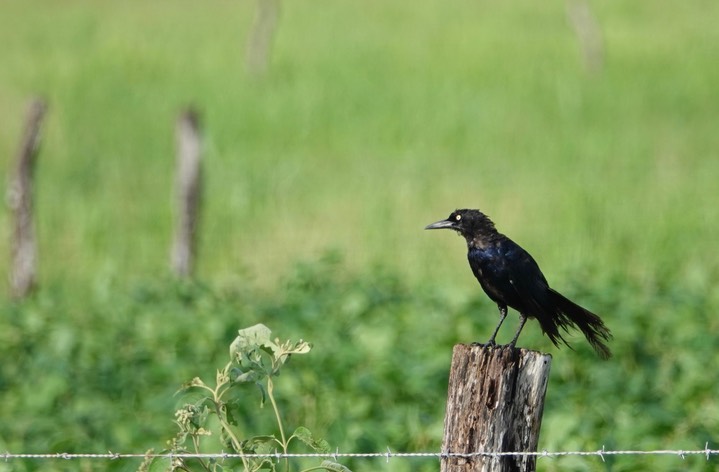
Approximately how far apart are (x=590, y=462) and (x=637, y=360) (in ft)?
10.3

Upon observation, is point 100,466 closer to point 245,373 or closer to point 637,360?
point 245,373

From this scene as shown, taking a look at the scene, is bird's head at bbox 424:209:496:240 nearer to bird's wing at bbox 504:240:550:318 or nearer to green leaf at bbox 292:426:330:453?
bird's wing at bbox 504:240:550:318

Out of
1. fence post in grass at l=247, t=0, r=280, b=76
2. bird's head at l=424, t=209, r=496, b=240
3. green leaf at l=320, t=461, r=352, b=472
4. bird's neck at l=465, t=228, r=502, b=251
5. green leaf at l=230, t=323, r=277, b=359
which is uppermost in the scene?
fence post in grass at l=247, t=0, r=280, b=76

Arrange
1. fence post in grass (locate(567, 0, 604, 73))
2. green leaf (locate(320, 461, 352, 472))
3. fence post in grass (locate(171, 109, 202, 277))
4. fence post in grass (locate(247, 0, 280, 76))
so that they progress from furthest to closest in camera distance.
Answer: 1. fence post in grass (locate(567, 0, 604, 73))
2. fence post in grass (locate(247, 0, 280, 76))
3. fence post in grass (locate(171, 109, 202, 277))
4. green leaf (locate(320, 461, 352, 472))

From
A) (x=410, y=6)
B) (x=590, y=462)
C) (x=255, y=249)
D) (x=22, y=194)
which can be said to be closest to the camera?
(x=590, y=462)

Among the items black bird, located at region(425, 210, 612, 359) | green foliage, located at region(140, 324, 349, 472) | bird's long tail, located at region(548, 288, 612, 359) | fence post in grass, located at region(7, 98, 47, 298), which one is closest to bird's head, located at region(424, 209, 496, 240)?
black bird, located at region(425, 210, 612, 359)

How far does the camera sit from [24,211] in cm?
1209

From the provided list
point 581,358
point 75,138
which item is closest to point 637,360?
point 581,358

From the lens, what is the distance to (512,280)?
4.48 metres

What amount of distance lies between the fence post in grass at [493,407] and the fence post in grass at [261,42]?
18001 mm

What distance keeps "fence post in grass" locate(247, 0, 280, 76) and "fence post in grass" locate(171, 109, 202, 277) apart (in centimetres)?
904

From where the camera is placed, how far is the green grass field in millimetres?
7453

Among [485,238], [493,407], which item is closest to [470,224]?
[485,238]

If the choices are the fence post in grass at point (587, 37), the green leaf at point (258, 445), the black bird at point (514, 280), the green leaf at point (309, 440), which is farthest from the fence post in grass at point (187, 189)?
the fence post in grass at point (587, 37)
